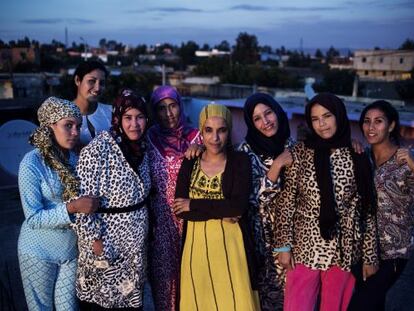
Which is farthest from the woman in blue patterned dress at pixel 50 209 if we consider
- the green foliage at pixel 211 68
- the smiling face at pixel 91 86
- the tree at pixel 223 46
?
the tree at pixel 223 46

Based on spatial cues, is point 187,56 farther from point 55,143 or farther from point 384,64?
point 55,143

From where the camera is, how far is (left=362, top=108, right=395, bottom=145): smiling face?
241cm

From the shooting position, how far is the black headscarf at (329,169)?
6.97 ft

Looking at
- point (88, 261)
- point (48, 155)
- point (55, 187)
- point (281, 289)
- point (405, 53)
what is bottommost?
point (281, 289)

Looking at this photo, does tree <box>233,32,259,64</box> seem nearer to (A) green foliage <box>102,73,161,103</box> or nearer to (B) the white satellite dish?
(A) green foliage <box>102,73,161,103</box>

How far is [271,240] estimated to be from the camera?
7.86 ft

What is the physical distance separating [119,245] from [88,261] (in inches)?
6.7

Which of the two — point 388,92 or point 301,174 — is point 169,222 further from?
point 388,92

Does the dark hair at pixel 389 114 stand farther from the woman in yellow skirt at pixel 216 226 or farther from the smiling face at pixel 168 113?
the smiling face at pixel 168 113

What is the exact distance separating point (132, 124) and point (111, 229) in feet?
1.80

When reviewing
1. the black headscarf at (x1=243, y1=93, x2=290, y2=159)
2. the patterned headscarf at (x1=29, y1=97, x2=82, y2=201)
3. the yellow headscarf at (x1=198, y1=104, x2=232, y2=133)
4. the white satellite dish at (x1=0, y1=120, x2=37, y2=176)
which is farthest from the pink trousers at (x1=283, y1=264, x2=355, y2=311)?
the white satellite dish at (x1=0, y1=120, x2=37, y2=176)

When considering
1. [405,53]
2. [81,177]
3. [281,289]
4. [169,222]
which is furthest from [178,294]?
[405,53]

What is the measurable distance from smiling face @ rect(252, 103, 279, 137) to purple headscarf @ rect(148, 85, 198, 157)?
17.2 inches

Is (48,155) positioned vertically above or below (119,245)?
above
